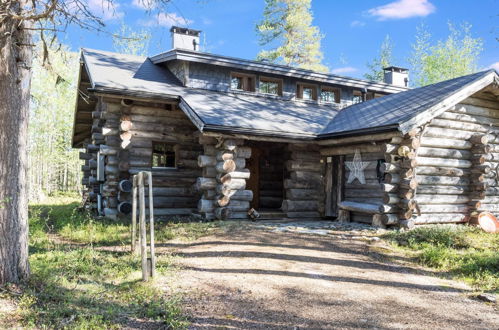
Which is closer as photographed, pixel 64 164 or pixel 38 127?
pixel 38 127

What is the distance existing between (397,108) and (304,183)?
383cm

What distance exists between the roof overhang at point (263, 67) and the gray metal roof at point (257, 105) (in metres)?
1.01

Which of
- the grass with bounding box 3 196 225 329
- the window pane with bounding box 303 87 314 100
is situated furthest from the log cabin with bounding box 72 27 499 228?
the grass with bounding box 3 196 225 329

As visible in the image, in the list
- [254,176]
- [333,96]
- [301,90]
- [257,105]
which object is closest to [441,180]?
[257,105]

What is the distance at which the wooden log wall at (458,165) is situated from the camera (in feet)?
38.5

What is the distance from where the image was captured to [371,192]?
1209 centimetres

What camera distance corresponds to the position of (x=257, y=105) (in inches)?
581

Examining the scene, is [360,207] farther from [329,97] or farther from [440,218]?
[329,97]

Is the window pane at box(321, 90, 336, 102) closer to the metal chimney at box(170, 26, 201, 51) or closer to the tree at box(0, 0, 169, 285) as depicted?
the metal chimney at box(170, 26, 201, 51)

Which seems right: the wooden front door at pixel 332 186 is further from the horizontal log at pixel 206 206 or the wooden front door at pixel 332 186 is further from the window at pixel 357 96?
the window at pixel 357 96

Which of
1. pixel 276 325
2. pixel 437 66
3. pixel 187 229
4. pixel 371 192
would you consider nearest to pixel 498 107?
pixel 371 192

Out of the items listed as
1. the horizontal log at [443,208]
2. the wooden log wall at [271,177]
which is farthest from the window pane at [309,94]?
the horizontal log at [443,208]

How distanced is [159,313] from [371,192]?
8.81m

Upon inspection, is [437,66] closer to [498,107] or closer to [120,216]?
[498,107]
